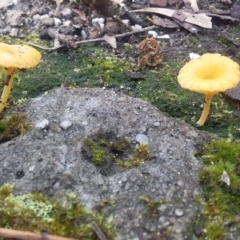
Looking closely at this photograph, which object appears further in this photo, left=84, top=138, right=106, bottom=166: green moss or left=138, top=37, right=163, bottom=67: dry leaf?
left=138, top=37, right=163, bottom=67: dry leaf

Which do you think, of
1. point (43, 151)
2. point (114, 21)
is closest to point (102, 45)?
point (114, 21)

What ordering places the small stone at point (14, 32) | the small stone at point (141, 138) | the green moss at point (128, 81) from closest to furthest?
the small stone at point (141, 138) < the green moss at point (128, 81) < the small stone at point (14, 32)

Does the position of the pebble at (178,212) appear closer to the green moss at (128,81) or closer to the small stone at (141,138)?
the small stone at (141,138)

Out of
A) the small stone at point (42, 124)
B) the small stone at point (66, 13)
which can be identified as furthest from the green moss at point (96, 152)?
the small stone at point (66, 13)

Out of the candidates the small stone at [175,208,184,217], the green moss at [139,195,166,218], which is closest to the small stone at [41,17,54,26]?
the green moss at [139,195,166,218]

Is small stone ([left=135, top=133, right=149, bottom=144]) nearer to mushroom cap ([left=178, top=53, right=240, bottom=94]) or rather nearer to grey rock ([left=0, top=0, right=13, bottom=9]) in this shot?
mushroom cap ([left=178, top=53, right=240, bottom=94])

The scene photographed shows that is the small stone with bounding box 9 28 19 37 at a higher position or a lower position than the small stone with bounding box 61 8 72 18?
lower
